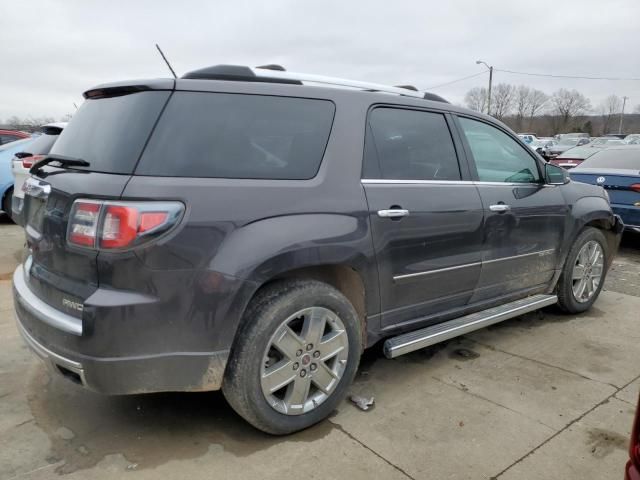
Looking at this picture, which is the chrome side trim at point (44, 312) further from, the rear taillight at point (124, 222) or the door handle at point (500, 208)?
the door handle at point (500, 208)

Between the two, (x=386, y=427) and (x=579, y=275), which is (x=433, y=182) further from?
(x=579, y=275)

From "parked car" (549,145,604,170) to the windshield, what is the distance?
3.70 meters

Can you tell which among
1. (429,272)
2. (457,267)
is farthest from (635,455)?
(457,267)

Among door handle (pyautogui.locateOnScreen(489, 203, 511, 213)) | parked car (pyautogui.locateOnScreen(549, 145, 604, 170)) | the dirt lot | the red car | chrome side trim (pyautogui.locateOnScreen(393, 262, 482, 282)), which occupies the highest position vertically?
parked car (pyautogui.locateOnScreen(549, 145, 604, 170))

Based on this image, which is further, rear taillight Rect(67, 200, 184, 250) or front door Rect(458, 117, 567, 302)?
front door Rect(458, 117, 567, 302)

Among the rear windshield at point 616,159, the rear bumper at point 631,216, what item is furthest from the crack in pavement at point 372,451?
the rear windshield at point 616,159

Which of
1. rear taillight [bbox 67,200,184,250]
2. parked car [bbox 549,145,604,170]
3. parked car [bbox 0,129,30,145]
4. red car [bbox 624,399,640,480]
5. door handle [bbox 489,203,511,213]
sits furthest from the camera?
parked car [bbox 549,145,604,170]

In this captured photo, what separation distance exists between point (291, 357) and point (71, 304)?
3.46 feet

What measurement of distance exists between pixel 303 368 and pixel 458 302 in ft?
4.48

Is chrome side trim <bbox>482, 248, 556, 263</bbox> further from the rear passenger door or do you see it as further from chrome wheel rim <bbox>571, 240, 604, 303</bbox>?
chrome wheel rim <bbox>571, 240, 604, 303</bbox>

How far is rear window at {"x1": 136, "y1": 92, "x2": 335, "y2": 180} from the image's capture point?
231 centimetres

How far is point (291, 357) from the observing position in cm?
259

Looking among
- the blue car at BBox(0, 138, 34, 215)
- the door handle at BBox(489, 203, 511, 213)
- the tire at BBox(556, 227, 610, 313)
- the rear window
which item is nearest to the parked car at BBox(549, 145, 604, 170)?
the tire at BBox(556, 227, 610, 313)

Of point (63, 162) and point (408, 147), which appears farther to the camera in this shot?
point (408, 147)
